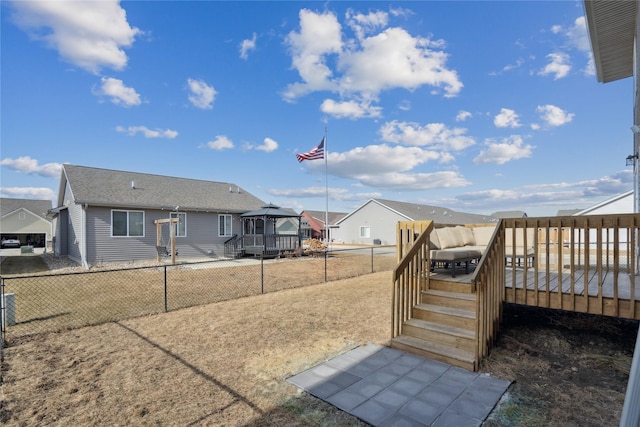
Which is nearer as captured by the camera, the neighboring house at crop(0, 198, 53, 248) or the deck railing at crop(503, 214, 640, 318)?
Result: the deck railing at crop(503, 214, 640, 318)

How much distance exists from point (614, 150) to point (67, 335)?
50.5ft

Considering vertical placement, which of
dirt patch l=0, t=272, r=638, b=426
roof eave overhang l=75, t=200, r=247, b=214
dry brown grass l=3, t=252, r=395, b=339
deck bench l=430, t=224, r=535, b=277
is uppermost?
roof eave overhang l=75, t=200, r=247, b=214

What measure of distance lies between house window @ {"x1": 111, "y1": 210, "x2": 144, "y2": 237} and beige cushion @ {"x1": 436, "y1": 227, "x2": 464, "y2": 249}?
13.4 metres

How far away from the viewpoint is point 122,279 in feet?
32.6

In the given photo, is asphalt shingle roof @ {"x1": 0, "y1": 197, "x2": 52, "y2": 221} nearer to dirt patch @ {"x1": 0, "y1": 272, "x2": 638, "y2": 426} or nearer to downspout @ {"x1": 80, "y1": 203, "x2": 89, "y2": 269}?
downspout @ {"x1": 80, "y1": 203, "x2": 89, "y2": 269}

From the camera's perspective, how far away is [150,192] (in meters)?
15.8

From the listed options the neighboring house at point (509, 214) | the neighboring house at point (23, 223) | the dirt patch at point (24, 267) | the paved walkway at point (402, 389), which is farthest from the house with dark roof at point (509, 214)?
the neighboring house at point (23, 223)

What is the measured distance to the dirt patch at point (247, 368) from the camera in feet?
9.10

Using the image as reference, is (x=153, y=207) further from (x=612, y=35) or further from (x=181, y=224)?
(x=612, y=35)

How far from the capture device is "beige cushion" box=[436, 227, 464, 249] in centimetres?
667

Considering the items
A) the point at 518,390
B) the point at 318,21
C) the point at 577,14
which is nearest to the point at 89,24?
the point at 318,21

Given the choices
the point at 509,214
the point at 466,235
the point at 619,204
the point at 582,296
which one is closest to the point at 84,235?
the point at 466,235

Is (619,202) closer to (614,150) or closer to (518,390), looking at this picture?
(614,150)

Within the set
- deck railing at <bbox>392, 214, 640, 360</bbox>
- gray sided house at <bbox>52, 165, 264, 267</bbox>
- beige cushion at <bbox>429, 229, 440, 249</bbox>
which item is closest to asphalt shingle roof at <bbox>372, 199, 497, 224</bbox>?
gray sided house at <bbox>52, 165, 264, 267</bbox>
